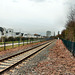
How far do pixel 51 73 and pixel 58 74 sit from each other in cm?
38

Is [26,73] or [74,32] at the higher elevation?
[74,32]

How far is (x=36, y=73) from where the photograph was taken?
5.10m

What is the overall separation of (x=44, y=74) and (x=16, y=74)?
1516mm

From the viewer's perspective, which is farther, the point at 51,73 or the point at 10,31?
the point at 10,31

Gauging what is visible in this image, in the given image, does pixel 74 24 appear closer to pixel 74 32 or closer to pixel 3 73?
pixel 74 32

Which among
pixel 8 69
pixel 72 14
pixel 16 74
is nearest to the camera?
pixel 16 74

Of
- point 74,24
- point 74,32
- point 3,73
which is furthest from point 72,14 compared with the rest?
point 3,73

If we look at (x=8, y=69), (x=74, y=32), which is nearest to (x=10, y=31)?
(x=74, y=32)

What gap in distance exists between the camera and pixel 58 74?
4969 millimetres

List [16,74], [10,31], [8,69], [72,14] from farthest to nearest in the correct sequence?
[10,31]
[72,14]
[8,69]
[16,74]

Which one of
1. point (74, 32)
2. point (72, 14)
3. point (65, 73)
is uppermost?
point (72, 14)

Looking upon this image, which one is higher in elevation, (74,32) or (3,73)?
(74,32)

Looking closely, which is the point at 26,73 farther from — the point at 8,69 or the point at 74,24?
the point at 74,24

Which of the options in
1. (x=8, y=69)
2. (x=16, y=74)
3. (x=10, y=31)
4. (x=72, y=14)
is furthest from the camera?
(x=10, y=31)
